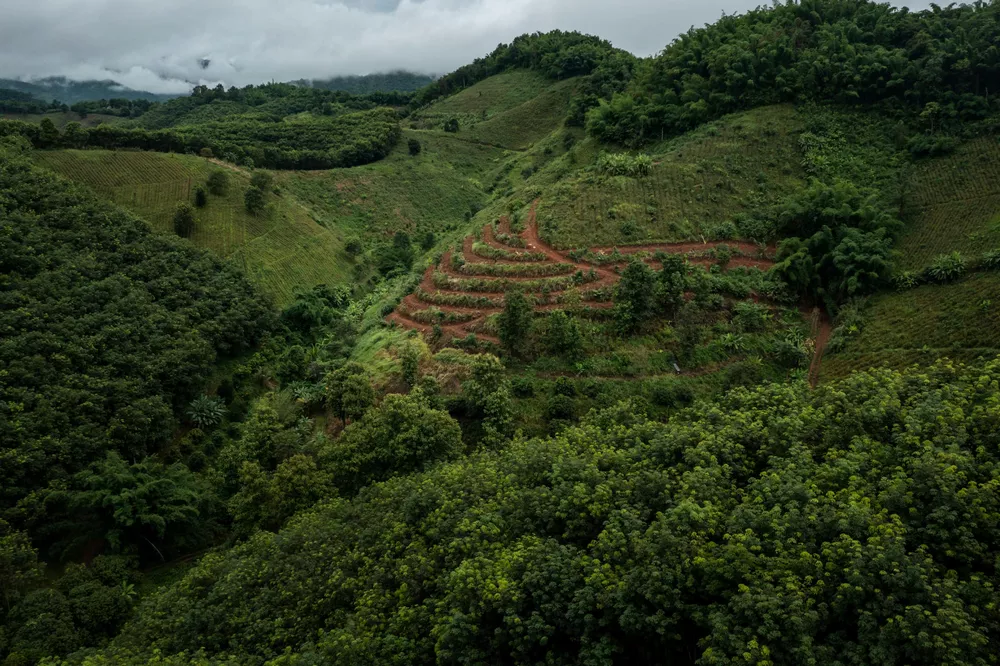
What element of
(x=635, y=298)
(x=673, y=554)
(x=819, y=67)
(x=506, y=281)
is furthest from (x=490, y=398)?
(x=819, y=67)

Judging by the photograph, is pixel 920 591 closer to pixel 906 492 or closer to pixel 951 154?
pixel 906 492

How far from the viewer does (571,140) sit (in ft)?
214

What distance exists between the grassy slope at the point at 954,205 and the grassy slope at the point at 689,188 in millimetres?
8123

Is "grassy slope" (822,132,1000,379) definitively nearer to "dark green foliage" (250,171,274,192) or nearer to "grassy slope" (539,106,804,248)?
"grassy slope" (539,106,804,248)

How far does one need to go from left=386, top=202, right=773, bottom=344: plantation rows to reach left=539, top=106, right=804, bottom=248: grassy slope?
1.56 meters

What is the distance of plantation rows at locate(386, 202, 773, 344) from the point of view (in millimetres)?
34875

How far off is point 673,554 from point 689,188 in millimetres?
35889

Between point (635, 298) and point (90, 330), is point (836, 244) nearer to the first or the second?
point (635, 298)

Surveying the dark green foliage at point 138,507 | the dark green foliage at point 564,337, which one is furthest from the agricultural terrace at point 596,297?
the dark green foliage at point 138,507

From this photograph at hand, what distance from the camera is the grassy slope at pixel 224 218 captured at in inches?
1922

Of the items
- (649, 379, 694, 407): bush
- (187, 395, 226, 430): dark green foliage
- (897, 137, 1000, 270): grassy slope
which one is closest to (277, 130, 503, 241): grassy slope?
(187, 395, 226, 430): dark green foliage

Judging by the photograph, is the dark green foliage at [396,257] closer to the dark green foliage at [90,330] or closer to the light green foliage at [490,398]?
the dark green foliage at [90,330]

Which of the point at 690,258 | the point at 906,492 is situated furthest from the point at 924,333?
the point at 906,492

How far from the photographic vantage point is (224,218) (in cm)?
5178
